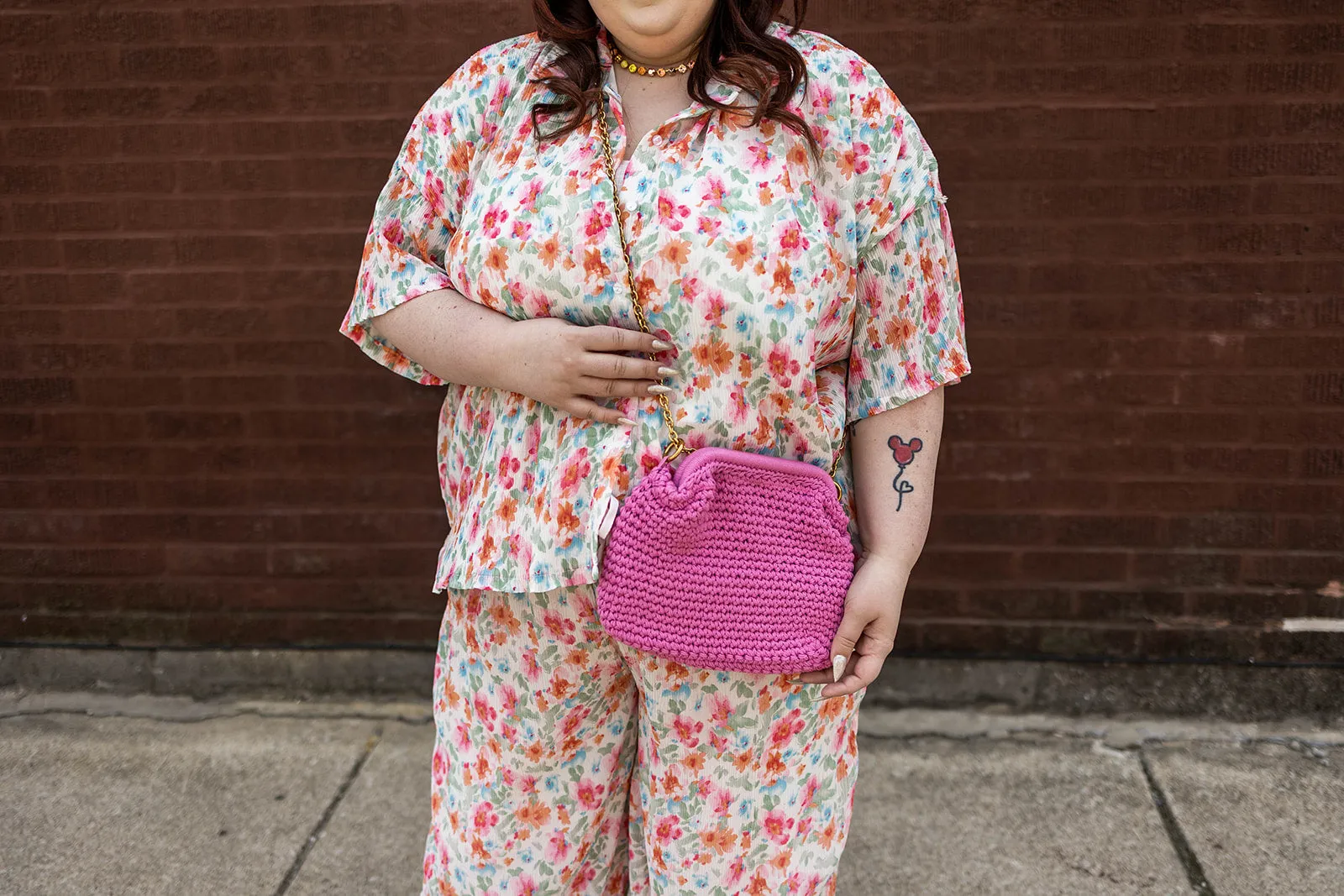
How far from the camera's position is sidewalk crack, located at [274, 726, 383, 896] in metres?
2.66

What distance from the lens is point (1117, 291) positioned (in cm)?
302

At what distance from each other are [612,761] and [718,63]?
0.99m

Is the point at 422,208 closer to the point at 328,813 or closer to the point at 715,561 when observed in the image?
the point at 715,561

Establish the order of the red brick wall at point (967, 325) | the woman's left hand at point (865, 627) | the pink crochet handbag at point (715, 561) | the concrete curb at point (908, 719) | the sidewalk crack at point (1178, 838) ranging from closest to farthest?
1. the pink crochet handbag at point (715, 561)
2. the woman's left hand at point (865, 627)
3. the sidewalk crack at point (1178, 838)
4. the red brick wall at point (967, 325)
5. the concrete curb at point (908, 719)

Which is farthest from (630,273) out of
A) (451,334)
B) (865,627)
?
(865,627)

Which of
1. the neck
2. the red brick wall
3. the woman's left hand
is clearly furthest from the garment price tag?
the red brick wall

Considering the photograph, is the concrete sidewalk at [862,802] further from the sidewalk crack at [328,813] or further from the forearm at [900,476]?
the forearm at [900,476]

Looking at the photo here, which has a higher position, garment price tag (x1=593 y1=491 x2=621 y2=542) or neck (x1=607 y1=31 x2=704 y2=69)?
neck (x1=607 y1=31 x2=704 y2=69)

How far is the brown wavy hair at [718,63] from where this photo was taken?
4.99 feet

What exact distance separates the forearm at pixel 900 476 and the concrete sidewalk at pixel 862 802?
1301mm

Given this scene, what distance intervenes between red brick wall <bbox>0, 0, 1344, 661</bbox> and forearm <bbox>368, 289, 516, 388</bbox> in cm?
155

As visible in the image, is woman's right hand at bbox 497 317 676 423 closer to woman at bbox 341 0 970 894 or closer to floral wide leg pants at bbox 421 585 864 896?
woman at bbox 341 0 970 894

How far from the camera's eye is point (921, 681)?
129 inches

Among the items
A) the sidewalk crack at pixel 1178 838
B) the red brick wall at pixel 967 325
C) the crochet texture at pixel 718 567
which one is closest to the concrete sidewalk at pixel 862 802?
Result: the sidewalk crack at pixel 1178 838
